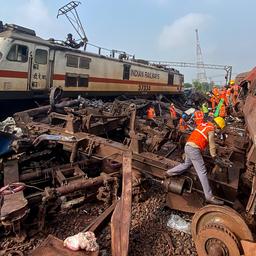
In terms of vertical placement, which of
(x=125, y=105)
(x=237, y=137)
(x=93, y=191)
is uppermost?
(x=125, y=105)

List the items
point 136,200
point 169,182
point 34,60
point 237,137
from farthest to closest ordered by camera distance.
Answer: point 34,60, point 237,137, point 136,200, point 169,182

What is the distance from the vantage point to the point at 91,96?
12.6 meters

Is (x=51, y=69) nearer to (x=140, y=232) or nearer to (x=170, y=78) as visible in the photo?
(x=140, y=232)

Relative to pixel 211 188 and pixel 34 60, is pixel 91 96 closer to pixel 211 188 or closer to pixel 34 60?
pixel 34 60

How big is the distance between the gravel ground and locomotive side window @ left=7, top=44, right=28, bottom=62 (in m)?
6.23

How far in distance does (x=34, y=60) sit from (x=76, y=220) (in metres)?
6.90

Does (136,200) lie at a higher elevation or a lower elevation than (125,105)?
lower

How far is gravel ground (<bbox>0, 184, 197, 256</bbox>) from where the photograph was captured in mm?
3588

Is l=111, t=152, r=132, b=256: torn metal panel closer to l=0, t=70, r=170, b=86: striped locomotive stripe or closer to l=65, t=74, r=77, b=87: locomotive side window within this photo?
l=0, t=70, r=170, b=86: striped locomotive stripe

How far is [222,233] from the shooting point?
3.15m

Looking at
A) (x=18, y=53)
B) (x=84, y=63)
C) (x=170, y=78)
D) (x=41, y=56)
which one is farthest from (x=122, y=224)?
(x=170, y=78)

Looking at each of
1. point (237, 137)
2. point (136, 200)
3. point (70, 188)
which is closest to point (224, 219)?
point (136, 200)

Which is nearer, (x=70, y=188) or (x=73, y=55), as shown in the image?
(x=70, y=188)

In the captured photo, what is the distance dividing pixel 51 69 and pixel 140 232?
7.69 meters
